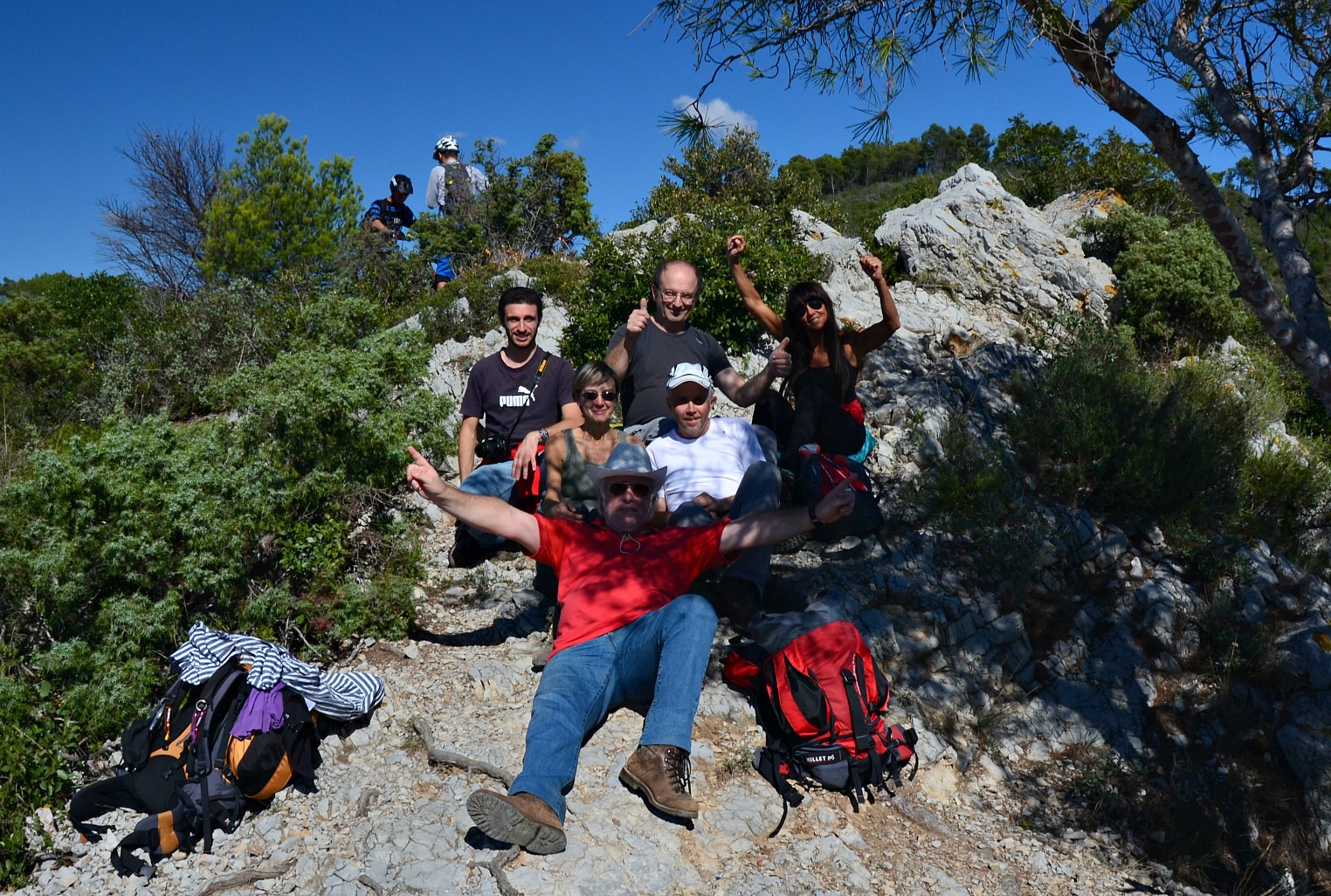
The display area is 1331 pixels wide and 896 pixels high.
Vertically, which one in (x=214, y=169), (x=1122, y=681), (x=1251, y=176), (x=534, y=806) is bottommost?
(x=534, y=806)

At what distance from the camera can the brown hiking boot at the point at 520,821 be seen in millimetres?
3000

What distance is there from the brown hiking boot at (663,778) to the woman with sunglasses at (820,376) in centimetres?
215

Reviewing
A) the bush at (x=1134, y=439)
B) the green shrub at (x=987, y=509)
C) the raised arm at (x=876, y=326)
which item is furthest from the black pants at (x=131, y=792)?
the bush at (x=1134, y=439)

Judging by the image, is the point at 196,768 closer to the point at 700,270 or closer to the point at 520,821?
the point at 520,821

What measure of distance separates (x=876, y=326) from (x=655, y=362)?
1437 millimetres

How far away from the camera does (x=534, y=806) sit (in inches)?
123

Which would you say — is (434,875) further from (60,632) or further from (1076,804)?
(1076,804)

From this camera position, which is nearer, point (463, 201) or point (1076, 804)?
point (1076, 804)

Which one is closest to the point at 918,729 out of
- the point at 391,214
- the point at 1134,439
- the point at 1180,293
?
the point at 1134,439

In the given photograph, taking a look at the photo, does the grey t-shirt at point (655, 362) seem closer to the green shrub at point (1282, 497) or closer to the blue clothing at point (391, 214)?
the green shrub at point (1282, 497)

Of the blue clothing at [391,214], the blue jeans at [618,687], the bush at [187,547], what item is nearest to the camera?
the blue jeans at [618,687]

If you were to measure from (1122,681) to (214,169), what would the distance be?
61.8ft

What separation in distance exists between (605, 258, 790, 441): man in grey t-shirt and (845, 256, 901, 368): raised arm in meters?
0.79

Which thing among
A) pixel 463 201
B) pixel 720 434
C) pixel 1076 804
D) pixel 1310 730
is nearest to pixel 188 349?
pixel 463 201
